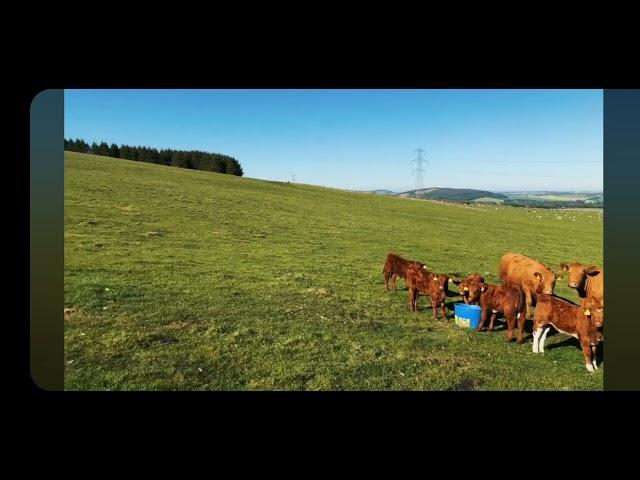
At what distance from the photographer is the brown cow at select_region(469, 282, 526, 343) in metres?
7.11

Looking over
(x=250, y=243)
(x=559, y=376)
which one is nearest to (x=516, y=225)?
(x=250, y=243)

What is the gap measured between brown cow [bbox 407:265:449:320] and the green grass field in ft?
1.10

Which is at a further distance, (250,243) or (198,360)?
(250,243)

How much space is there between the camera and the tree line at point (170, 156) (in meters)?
33.2

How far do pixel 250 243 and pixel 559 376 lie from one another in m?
13.4

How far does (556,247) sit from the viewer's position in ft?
72.5

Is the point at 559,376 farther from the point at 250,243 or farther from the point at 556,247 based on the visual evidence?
the point at 556,247

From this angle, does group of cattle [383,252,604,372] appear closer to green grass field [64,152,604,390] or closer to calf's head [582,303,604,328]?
calf's head [582,303,604,328]

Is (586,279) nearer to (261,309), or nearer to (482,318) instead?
(482,318)

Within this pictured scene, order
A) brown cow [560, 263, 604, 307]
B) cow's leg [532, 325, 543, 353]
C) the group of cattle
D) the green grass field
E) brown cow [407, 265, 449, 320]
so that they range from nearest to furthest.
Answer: the green grass field, the group of cattle, cow's leg [532, 325, 543, 353], brown cow [560, 263, 604, 307], brown cow [407, 265, 449, 320]

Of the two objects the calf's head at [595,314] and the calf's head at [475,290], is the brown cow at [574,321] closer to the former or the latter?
the calf's head at [595,314]

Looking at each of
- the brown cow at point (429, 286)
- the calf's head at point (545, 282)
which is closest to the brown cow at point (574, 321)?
the calf's head at point (545, 282)

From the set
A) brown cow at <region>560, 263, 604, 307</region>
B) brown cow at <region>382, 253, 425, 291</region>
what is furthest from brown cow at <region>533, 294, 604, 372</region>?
brown cow at <region>382, 253, 425, 291</region>

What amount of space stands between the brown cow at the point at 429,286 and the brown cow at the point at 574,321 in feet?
7.02
